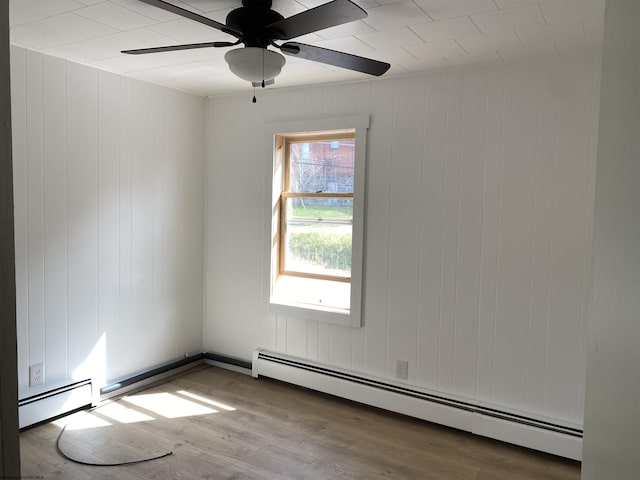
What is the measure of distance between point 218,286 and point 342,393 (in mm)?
1520

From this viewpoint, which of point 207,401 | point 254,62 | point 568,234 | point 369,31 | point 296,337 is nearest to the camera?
point 254,62

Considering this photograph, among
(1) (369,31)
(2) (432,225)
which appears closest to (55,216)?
(1) (369,31)

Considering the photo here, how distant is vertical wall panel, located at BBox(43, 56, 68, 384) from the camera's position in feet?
10.2

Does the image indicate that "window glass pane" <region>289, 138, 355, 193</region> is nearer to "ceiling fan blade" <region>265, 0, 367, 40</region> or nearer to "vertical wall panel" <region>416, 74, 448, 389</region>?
"vertical wall panel" <region>416, 74, 448, 389</region>

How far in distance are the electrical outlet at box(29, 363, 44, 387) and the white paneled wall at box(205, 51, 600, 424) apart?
180cm

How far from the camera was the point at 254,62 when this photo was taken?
2012mm

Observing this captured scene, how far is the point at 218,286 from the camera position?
4324 millimetres

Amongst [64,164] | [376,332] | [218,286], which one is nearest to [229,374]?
[218,286]

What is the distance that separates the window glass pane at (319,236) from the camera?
374cm

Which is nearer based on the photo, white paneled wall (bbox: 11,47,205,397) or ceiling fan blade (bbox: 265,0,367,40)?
ceiling fan blade (bbox: 265,0,367,40)

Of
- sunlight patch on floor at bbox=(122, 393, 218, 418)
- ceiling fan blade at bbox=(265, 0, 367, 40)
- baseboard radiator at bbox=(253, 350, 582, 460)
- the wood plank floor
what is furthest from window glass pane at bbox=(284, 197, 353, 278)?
ceiling fan blade at bbox=(265, 0, 367, 40)

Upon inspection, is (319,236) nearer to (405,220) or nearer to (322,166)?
(322,166)

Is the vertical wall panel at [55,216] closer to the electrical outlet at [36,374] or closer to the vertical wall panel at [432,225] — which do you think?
the electrical outlet at [36,374]

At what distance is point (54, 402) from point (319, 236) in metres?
2.23
